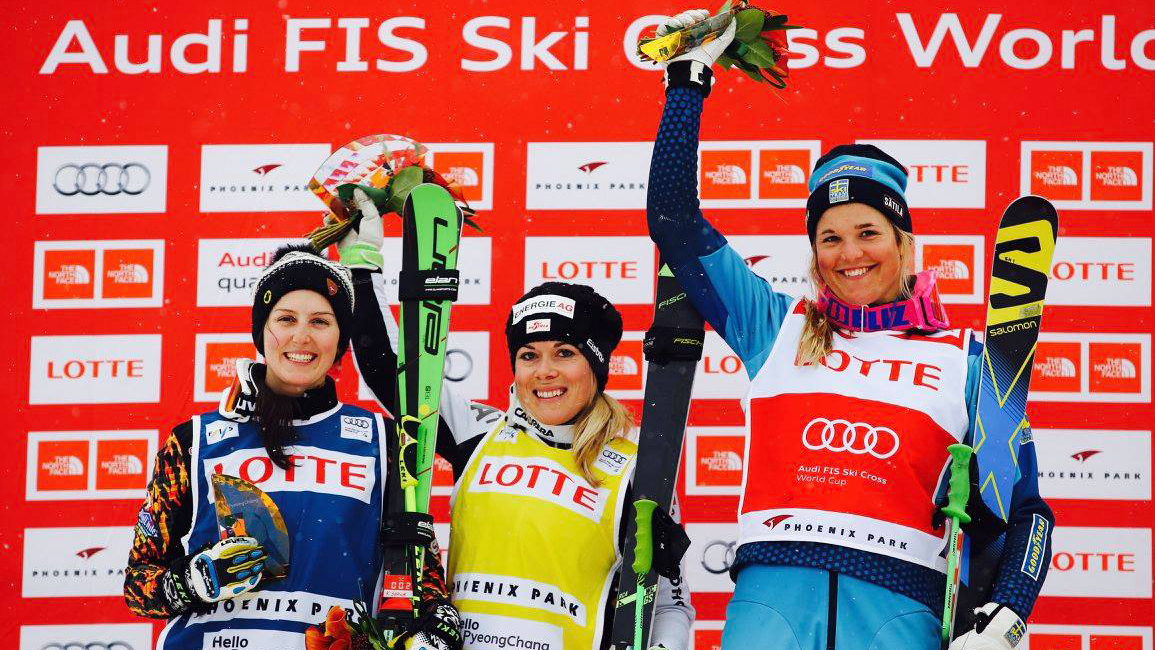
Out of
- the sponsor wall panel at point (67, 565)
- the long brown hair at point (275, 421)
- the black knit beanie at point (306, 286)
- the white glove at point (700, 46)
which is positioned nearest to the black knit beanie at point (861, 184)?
the white glove at point (700, 46)

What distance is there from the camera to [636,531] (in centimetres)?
318

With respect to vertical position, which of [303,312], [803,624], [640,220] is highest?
[640,220]

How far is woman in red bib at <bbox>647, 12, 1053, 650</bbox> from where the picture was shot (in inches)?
112

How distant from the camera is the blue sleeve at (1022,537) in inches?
112

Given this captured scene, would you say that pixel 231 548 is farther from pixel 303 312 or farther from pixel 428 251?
pixel 428 251

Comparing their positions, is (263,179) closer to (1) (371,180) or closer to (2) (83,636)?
(1) (371,180)

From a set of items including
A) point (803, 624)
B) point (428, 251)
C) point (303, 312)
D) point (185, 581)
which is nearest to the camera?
point (803, 624)

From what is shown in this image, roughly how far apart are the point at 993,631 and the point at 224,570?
181 cm

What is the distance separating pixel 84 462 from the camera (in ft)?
15.7

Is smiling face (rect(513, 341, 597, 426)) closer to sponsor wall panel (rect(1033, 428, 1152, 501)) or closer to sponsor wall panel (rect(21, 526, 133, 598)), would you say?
sponsor wall panel (rect(1033, 428, 1152, 501))

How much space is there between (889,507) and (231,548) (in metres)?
1.59

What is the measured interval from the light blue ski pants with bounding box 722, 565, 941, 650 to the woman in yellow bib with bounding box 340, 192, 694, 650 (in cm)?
43

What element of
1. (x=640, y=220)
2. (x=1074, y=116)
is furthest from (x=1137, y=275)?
(x=640, y=220)

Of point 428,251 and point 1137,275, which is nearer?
point 428,251
